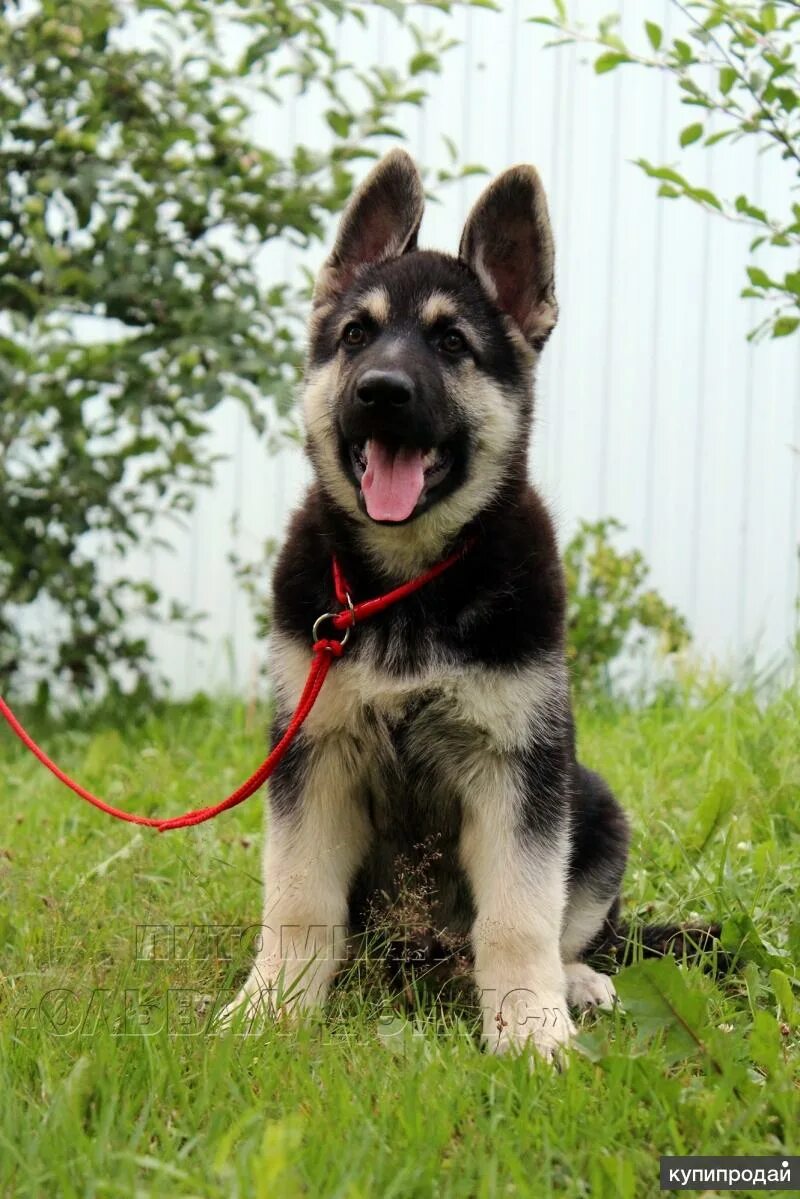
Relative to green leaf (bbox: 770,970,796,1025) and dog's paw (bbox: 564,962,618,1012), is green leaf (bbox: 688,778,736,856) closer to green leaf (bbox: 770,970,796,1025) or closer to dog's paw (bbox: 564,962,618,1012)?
dog's paw (bbox: 564,962,618,1012)

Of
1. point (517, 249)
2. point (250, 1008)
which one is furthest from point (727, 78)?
point (250, 1008)

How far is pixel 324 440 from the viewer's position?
338 centimetres

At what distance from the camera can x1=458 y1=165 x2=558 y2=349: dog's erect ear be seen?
3332 mm

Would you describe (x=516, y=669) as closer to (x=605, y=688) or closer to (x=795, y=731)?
(x=795, y=731)

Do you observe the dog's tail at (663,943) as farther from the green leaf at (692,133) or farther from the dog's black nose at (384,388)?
the green leaf at (692,133)

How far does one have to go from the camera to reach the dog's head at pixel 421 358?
3.11 m

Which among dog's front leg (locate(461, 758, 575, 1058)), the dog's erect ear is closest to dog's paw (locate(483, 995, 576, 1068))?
dog's front leg (locate(461, 758, 575, 1058))

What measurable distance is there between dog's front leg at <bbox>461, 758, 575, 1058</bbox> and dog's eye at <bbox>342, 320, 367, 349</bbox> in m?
1.11

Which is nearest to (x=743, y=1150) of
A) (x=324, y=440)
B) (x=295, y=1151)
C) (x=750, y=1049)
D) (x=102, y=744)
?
(x=750, y=1049)

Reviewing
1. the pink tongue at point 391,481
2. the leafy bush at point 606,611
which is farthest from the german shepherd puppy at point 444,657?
the leafy bush at point 606,611

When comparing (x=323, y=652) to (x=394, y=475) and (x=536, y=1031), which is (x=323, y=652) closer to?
(x=394, y=475)

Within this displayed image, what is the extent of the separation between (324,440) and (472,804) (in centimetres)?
99

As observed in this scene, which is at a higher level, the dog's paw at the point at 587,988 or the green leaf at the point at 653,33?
the green leaf at the point at 653,33

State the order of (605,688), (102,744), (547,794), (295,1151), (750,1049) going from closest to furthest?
(295,1151) < (750,1049) < (547,794) < (102,744) < (605,688)
